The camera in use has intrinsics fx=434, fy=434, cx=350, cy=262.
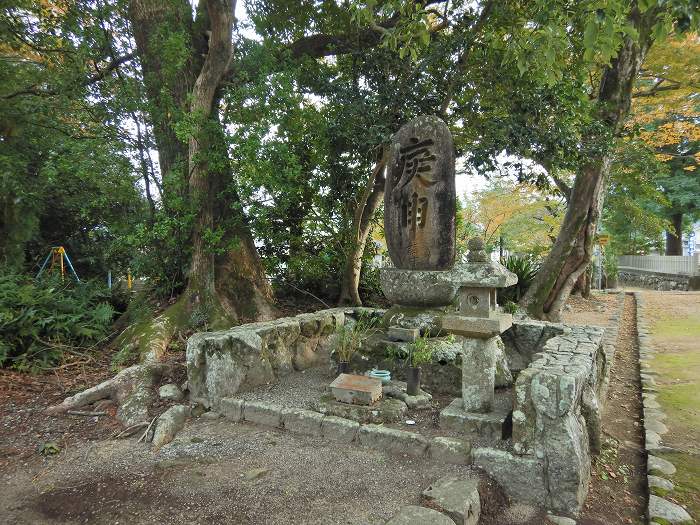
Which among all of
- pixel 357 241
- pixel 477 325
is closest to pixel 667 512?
pixel 477 325

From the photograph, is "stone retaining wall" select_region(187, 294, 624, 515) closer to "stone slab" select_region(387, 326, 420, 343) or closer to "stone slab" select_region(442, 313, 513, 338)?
"stone slab" select_region(387, 326, 420, 343)

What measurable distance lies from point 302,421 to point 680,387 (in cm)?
538

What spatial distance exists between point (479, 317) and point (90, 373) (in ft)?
17.7

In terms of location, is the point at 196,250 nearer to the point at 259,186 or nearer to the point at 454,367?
the point at 259,186

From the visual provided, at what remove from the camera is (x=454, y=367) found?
15.2 ft

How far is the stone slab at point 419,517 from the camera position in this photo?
8.36 ft

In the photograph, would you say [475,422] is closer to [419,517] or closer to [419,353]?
[419,353]

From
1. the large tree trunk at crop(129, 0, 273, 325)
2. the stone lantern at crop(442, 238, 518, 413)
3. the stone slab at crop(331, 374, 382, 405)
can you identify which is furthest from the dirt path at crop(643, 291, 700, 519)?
the large tree trunk at crop(129, 0, 273, 325)

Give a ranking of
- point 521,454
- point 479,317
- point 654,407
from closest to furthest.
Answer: point 521,454 < point 479,317 < point 654,407

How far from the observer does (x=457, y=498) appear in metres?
2.77

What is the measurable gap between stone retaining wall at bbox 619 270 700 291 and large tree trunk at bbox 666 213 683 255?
215cm

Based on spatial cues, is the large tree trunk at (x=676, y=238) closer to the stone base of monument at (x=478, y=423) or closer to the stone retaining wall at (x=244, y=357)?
the stone retaining wall at (x=244, y=357)

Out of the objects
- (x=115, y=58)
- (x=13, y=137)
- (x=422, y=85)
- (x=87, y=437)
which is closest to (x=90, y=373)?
(x=87, y=437)

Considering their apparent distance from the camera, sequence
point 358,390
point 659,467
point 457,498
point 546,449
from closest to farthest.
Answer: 1. point 457,498
2. point 546,449
3. point 659,467
4. point 358,390
